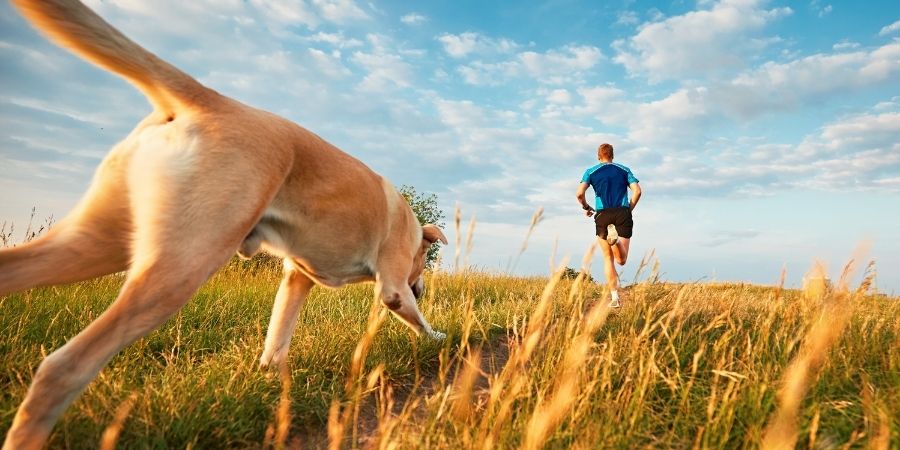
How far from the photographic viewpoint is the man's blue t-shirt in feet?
30.1

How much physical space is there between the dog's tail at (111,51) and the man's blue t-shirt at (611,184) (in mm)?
7564

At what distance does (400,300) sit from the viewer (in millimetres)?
4168

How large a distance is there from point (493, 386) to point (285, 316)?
6.55 feet

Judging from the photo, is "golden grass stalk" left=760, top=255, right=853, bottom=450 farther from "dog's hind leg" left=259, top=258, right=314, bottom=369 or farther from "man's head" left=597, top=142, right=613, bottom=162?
"man's head" left=597, top=142, right=613, bottom=162

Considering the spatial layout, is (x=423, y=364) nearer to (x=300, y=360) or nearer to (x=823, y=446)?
(x=300, y=360)

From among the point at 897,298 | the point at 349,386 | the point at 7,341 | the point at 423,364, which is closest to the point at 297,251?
the point at 349,386

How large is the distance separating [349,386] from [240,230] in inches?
38.0

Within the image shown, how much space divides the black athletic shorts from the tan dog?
6775mm

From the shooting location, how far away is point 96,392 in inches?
109

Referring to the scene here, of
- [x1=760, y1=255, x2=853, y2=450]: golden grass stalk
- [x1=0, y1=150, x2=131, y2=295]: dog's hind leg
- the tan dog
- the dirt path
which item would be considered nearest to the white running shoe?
[x1=760, y1=255, x2=853, y2=450]: golden grass stalk

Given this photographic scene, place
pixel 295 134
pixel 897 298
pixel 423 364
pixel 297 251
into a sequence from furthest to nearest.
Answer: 1. pixel 897 298
2. pixel 423 364
3. pixel 297 251
4. pixel 295 134

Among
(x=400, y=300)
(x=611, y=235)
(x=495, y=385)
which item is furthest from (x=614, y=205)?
(x=495, y=385)

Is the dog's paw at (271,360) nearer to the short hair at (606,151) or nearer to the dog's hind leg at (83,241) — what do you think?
the dog's hind leg at (83,241)

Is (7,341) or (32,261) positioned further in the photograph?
(7,341)
